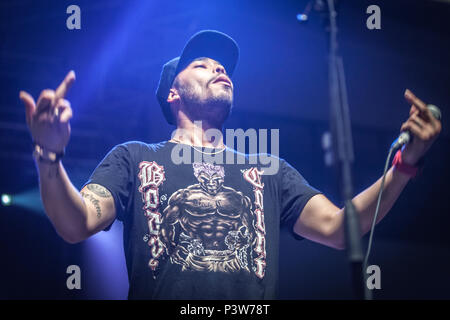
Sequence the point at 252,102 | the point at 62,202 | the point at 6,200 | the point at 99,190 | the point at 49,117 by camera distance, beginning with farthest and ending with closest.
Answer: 1. the point at 252,102
2. the point at 6,200
3. the point at 99,190
4. the point at 62,202
5. the point at 49,117

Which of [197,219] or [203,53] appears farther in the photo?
[203,53]

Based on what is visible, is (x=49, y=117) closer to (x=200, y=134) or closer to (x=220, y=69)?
(x=200, y=134)

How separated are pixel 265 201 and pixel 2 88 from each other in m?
4.25

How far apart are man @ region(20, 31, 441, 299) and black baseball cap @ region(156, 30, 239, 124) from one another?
0.52 metres

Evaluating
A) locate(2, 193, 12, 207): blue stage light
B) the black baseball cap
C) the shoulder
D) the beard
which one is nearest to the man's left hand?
the beard

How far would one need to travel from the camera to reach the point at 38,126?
4.47 feet

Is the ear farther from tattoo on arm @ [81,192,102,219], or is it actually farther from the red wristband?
the red wristband

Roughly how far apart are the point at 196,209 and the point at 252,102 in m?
3.88

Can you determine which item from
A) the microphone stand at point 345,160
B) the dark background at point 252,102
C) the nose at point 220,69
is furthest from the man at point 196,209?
the dark background at point 252,102

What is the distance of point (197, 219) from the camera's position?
1.84 m

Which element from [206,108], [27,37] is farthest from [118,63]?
[206,108]

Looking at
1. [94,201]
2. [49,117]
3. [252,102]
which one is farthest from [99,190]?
[252,102]

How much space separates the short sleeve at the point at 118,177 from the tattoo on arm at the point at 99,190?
1cm
